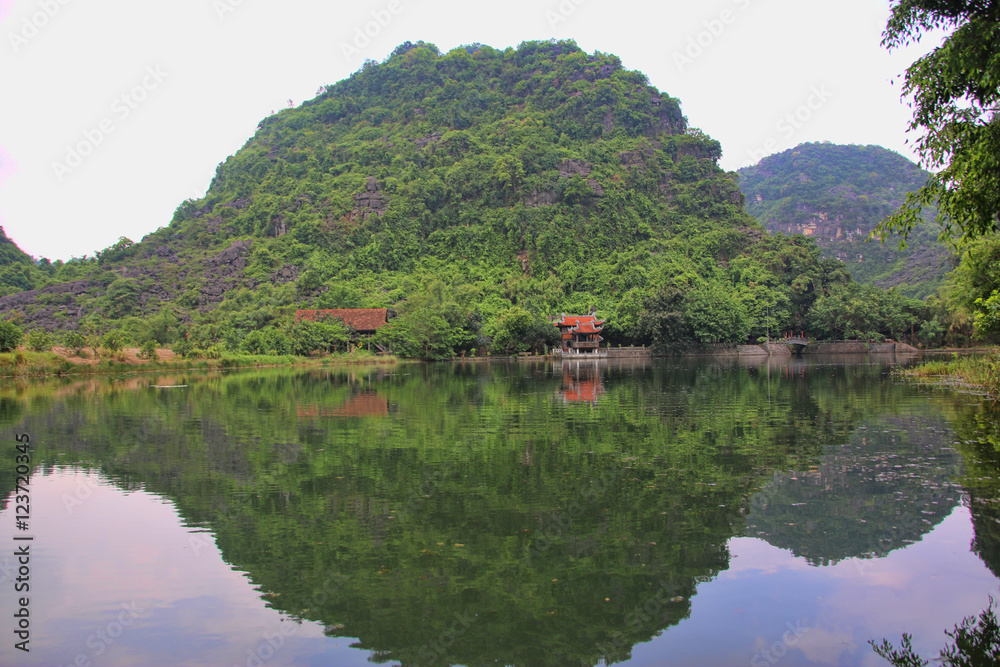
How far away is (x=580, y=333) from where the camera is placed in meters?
80.9

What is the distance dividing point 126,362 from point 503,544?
46.4 meters

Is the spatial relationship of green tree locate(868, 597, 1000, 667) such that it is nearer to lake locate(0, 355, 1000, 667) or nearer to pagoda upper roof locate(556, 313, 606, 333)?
lake locate(0, 355, 1000, 667)

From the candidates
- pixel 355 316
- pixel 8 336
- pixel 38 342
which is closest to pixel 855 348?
pixel 355 316

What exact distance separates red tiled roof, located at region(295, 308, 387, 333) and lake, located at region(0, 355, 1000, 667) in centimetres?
5543

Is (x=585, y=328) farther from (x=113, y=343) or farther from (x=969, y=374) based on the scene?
(x=969, y=374)

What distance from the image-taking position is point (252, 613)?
6.84 meters

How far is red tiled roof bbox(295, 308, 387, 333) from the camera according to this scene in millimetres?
73125

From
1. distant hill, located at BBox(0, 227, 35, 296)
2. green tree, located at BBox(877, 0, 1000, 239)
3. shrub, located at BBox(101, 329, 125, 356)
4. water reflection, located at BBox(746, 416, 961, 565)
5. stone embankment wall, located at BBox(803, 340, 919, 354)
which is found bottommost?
stone embankment wall, located at BBox(803, 340, 919, 354)

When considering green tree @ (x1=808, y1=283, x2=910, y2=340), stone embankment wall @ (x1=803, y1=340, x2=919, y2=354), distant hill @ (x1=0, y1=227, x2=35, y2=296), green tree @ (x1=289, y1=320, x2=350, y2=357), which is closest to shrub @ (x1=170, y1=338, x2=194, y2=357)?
green tree @ (x1=289, y1=320, x2=350, y2=357)

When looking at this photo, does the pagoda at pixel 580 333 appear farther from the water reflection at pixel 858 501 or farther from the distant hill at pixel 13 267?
the distant hill at pixel 13 267

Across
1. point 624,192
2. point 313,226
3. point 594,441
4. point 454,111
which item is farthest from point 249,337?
point 454,111

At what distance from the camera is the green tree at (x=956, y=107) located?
338 inches

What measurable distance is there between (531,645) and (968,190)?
26.0 ft

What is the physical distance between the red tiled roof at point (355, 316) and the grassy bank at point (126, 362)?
7.48 meters
